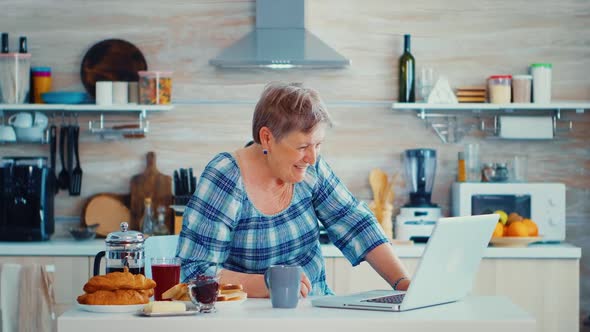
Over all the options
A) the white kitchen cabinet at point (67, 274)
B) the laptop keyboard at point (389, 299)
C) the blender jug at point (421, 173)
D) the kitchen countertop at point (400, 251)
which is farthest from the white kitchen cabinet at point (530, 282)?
the laptop keyboard at point (389, 299)

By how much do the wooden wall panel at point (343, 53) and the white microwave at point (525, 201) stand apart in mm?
313

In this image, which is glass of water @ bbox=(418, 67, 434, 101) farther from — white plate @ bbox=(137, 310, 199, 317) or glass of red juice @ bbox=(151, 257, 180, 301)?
white plate @ bbox=(137, 310, 199, 317)

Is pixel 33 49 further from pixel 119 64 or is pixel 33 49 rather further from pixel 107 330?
pixel 107 330

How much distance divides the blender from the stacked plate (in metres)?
0.31

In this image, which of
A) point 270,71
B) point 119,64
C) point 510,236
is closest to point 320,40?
point 270,71

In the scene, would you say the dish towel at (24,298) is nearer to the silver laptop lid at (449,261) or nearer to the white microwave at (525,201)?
the silver laptop lid at (449,261)

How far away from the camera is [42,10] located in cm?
521

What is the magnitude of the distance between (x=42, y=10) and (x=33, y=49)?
0.21 meters

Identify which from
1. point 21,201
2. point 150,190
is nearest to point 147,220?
point 150,190

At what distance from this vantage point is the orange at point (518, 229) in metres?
4.71

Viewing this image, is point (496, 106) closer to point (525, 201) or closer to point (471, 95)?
point (471, 95)

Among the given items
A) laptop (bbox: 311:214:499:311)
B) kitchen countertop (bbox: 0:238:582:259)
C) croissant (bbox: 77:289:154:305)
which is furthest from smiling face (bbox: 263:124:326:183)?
kitchen countertop (bbox: 0:238:582:259)

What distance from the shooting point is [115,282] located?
242 cm

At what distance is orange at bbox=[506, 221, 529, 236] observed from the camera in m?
4.71
